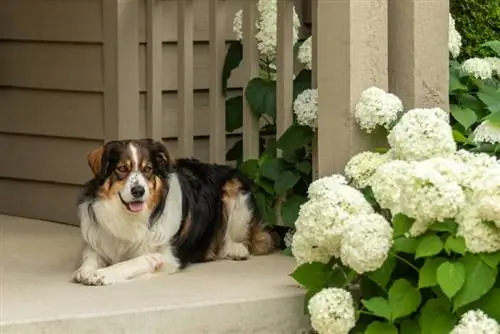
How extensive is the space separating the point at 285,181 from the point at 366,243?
124 cm

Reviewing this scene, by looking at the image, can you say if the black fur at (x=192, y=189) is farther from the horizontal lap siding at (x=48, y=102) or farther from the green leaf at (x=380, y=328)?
the green leaf at (x=380, y=328)

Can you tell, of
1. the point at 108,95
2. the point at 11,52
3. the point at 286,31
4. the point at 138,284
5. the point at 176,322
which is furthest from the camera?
the point at 11,52

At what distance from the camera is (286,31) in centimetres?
540

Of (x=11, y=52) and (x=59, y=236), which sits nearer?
(x=59, y=236)

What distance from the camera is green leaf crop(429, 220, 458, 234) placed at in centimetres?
411

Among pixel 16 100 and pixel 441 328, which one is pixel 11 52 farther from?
pixel 441 328

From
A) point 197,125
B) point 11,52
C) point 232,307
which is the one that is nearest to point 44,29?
point 11,52

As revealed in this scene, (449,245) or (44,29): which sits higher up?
(44,29)

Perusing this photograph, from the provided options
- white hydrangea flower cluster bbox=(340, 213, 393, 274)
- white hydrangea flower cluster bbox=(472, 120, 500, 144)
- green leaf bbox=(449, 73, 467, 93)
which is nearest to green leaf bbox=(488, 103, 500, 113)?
green leaf bbox=(449, 73, 467, 93)

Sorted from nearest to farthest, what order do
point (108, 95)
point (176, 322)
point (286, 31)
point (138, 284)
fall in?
point (176, 322) → point (138, 284) → point (286, 31) → point (108, 95)

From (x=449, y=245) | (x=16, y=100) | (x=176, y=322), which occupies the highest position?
(x=16, y=100)

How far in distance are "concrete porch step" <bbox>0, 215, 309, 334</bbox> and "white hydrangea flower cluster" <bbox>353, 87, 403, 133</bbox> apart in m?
0.65

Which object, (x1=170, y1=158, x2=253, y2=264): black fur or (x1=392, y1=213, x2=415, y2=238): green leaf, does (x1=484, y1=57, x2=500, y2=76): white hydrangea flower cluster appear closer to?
(x1=170, y1=158, x2=253, y2=264): black fur

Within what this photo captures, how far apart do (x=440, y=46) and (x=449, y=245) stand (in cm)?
112
